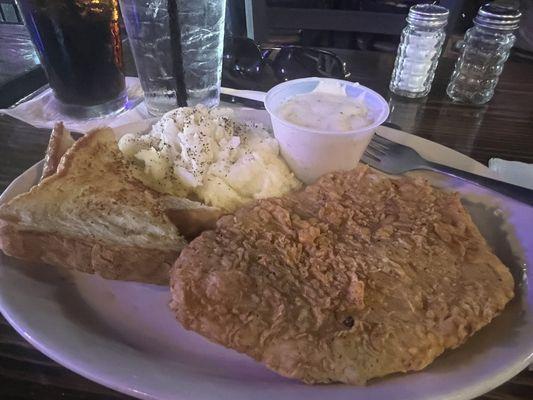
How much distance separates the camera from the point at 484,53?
8.16 feet

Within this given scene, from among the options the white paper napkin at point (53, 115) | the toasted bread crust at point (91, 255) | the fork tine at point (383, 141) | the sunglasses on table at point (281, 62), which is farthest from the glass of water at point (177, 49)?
the toasted bread crust at point (91, 255)

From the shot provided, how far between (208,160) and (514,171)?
1.32 m

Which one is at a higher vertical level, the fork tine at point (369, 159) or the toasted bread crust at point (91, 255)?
the toasted bread crust at point (91, 255)

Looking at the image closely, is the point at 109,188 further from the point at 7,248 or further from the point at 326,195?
the point at 326,195

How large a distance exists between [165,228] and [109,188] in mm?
254

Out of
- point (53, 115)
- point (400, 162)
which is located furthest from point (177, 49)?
point (400, 162)

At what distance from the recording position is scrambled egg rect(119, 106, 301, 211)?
1.57 meters

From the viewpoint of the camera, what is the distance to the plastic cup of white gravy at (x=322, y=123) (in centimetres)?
163

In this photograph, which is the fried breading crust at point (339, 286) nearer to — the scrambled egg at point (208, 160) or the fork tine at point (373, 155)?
the scrambled egg at point (208, 160)

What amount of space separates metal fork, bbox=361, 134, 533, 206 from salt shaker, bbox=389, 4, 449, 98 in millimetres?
879

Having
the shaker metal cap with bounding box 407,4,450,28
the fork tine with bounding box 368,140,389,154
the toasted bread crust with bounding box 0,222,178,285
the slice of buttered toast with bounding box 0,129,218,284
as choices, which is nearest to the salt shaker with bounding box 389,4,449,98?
the shaker metal cap with bounding box 407,4,450,28

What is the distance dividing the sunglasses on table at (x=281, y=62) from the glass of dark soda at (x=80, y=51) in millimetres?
777

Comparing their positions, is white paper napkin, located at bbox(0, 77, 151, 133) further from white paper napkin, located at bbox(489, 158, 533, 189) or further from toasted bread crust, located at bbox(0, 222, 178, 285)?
white paper napkin, located at bbox(489, 158, 533, 189)

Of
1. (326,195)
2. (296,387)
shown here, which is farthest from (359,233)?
(296,387)
